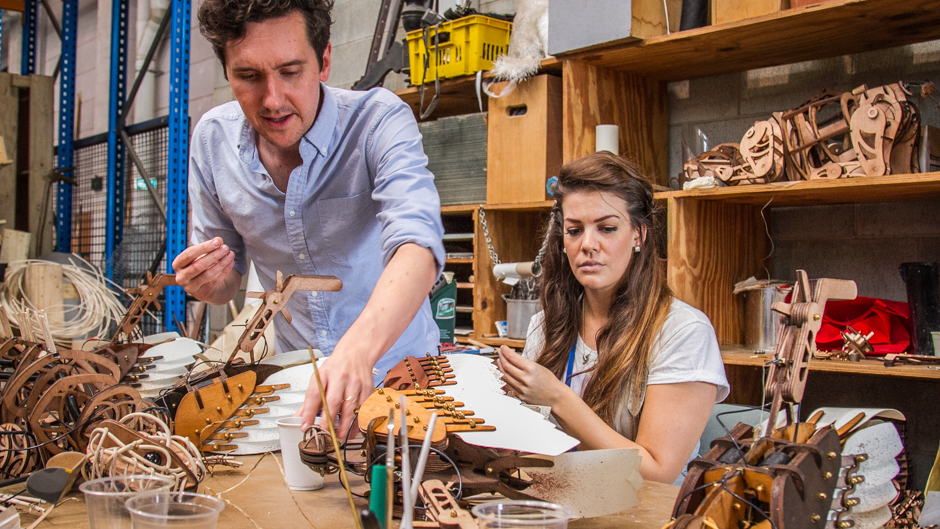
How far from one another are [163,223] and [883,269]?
13.7 feet

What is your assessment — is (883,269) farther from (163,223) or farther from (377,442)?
(163,223)

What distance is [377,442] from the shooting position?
0.99m

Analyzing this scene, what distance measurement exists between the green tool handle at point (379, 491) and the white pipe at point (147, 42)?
5.35 meters

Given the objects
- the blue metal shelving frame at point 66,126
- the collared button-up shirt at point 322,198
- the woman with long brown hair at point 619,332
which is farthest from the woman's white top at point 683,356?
the blue metal shelving frame at point 66,126

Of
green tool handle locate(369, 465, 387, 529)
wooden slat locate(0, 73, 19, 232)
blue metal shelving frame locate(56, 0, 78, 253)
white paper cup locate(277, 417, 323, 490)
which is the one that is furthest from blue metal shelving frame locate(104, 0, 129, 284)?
green tool handle locate(369, 465, 387, 529)

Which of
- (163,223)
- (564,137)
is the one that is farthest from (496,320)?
(163,223)

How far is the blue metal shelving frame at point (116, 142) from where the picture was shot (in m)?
4.85

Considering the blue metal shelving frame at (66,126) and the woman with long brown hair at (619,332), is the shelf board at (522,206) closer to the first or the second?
the woman with long brown hair at (619,332)

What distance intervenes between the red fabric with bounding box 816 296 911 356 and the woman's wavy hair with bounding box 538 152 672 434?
2.35ft

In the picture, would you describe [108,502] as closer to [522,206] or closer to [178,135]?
[522,206]

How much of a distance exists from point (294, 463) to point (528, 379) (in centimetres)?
50

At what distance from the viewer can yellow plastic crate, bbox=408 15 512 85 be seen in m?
2.88

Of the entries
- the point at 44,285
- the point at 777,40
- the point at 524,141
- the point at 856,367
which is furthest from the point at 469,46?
the point at 44,285

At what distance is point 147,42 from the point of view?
5633 millimetres
